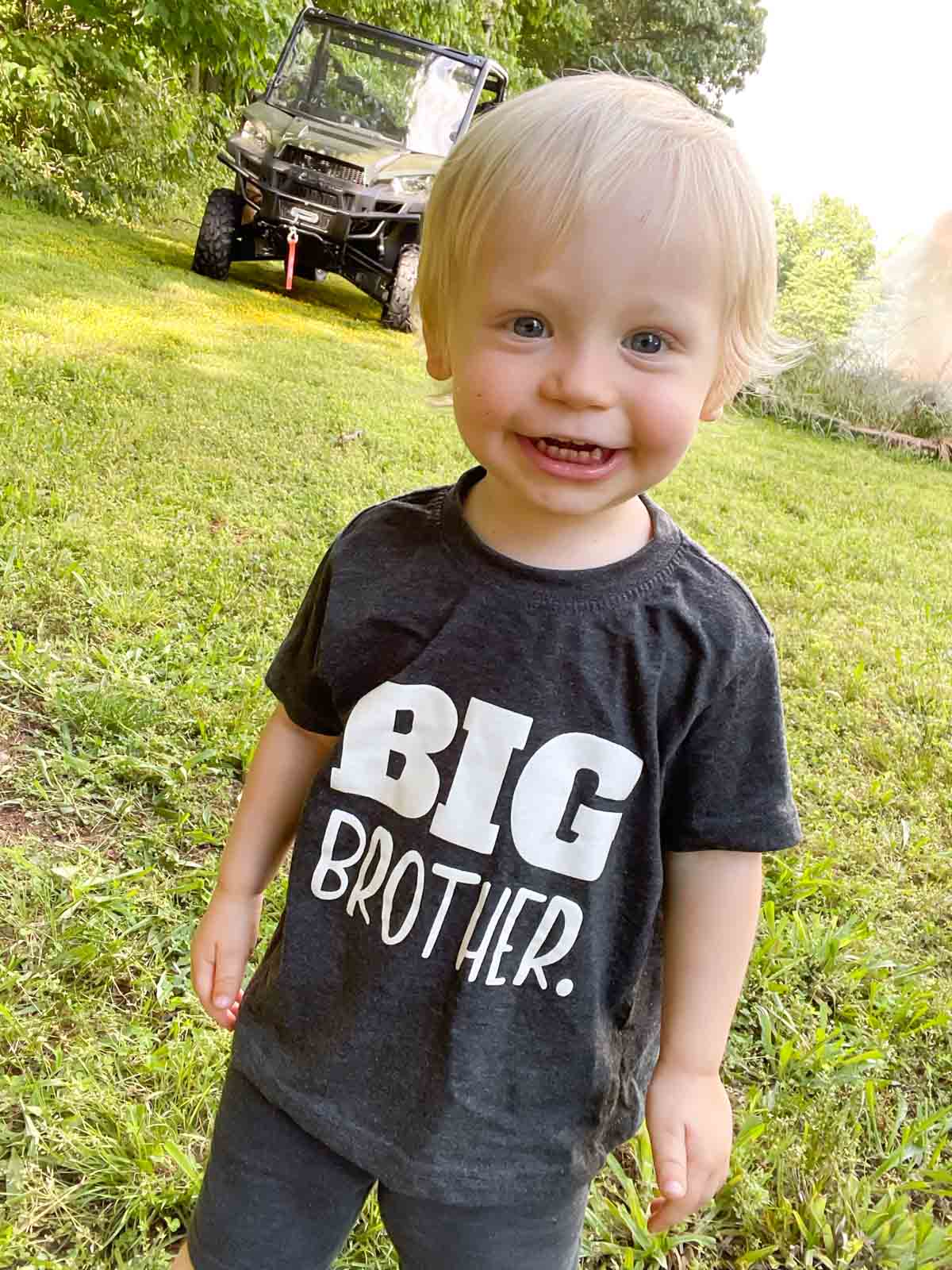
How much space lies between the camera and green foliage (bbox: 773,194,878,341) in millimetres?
10547

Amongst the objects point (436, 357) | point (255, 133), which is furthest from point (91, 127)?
point (436, 357)

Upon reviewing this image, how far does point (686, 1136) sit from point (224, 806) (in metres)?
1.39

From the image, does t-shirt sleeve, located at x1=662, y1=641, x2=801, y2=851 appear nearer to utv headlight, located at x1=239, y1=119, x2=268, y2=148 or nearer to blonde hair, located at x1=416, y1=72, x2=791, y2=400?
blonde hair, located at x1=416, y1=72, x2=791, y2=400

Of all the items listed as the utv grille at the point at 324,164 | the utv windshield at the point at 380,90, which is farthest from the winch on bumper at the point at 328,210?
the utv windshield at the point at 380,90

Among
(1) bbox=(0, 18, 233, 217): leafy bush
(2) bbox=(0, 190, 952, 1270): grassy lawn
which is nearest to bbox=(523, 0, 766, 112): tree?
(1) bbox=(0, 18, 233, 217): leafy bush

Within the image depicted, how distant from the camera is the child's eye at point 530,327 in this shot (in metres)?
0.82

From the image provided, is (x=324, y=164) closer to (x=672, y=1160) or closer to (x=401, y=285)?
(x=401, y=285)

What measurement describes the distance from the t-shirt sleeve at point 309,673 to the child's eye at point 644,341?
0.35 meters

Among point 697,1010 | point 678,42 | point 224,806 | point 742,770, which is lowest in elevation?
point 224,806

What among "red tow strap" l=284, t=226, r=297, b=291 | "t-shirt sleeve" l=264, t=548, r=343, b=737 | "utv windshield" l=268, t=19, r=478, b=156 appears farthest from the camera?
"utv windshield" l=268, t=19, r=478, b=156

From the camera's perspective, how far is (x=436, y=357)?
3.14 feet

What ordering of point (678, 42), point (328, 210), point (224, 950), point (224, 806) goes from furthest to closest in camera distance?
point (678, 42)
point (328, 210)
point (224, 806)
point (224, 950)

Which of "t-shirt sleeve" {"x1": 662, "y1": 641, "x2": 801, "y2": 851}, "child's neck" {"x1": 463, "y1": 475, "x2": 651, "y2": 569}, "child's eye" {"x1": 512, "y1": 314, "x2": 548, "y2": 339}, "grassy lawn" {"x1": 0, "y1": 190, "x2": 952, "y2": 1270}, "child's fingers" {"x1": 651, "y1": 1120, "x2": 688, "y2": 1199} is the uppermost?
"child's eye" {"x1": 512, "y1": 314, "x2": 548, "y2": 339}

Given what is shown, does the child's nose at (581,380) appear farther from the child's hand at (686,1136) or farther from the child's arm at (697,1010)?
the child's hand at (686,1136)
